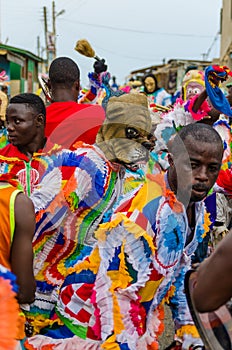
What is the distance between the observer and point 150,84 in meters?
13.5

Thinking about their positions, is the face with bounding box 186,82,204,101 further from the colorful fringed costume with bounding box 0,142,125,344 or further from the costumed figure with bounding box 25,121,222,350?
the costumed figure with bounding box 25,121,222,350

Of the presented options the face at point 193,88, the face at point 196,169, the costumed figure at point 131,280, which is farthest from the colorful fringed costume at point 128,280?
the face at point 193,88

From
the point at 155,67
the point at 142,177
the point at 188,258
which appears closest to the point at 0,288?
the point at 188,258

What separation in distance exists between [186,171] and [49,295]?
98cm

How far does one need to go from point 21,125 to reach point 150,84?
9673mm

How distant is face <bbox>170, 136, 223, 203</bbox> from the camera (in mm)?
3100

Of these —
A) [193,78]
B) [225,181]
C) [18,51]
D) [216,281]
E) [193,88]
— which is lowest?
[225,181]

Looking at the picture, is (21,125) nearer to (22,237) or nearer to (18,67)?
(22,237)

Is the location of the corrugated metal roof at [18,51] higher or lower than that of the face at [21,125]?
higher

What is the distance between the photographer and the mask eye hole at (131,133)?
3.41 metres

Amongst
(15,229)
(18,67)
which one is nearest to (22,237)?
(15,229)

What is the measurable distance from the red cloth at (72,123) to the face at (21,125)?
188mm

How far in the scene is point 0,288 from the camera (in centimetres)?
176

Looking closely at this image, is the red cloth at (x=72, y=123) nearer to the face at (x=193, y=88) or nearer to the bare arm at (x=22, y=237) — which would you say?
the bare arm at (x=22, y=237)
